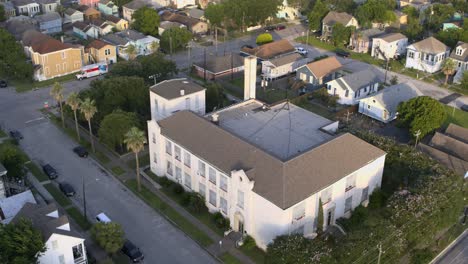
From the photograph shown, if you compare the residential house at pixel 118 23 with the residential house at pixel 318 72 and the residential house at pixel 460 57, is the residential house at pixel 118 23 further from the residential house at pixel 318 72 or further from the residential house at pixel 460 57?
the residential house at pixel 460 57

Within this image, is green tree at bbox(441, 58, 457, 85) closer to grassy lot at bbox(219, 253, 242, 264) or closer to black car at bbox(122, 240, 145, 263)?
grassy lot at bbox(219, 253, 242, 264)

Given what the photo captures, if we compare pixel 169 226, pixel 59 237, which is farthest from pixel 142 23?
pixel 59 237

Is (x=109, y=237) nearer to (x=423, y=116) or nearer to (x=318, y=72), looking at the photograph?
(x=423, y=116)

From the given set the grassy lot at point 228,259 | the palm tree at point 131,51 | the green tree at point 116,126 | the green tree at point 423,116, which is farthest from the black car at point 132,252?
the palm tree at point 131,51

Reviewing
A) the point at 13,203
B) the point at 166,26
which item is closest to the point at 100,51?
the point at 166,26

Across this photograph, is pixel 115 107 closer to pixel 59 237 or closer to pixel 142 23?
pixel 59 237
